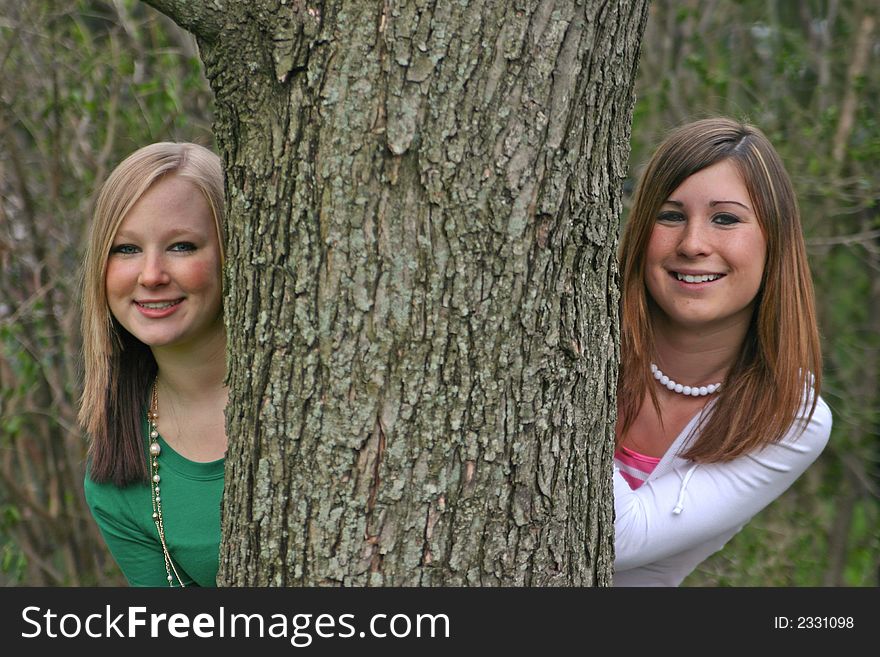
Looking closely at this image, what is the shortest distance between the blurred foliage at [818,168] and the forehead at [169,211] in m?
2.85

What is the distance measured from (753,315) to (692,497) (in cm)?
54

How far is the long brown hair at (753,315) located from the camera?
7.96 ft

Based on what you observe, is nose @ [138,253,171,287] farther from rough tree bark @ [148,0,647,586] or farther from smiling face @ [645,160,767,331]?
smiling face @ [645,160,767,331]

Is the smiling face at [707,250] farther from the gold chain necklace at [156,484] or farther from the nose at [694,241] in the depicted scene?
the gold chain necklace at [156,484]

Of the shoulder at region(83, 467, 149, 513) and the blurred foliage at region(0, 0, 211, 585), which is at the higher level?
the blurred foliage at region(0, 0, 211, 585)

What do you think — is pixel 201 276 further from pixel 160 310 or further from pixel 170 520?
pixel 170 520

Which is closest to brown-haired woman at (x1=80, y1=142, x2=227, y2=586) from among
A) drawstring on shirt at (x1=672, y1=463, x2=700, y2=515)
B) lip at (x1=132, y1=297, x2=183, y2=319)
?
lip at (x1=132, y1=297, x2=183, y2=319)

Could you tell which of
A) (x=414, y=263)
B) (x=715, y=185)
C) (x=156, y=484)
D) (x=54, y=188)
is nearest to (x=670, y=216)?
(x=715, y=185)

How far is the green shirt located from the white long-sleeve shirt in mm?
1039

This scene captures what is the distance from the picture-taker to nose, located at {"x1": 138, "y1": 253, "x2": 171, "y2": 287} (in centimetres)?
229

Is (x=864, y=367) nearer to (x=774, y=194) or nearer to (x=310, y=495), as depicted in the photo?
(x=774, y=194)

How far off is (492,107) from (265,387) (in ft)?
2.11

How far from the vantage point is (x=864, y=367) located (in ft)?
16.5

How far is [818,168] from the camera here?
15.0 ft
